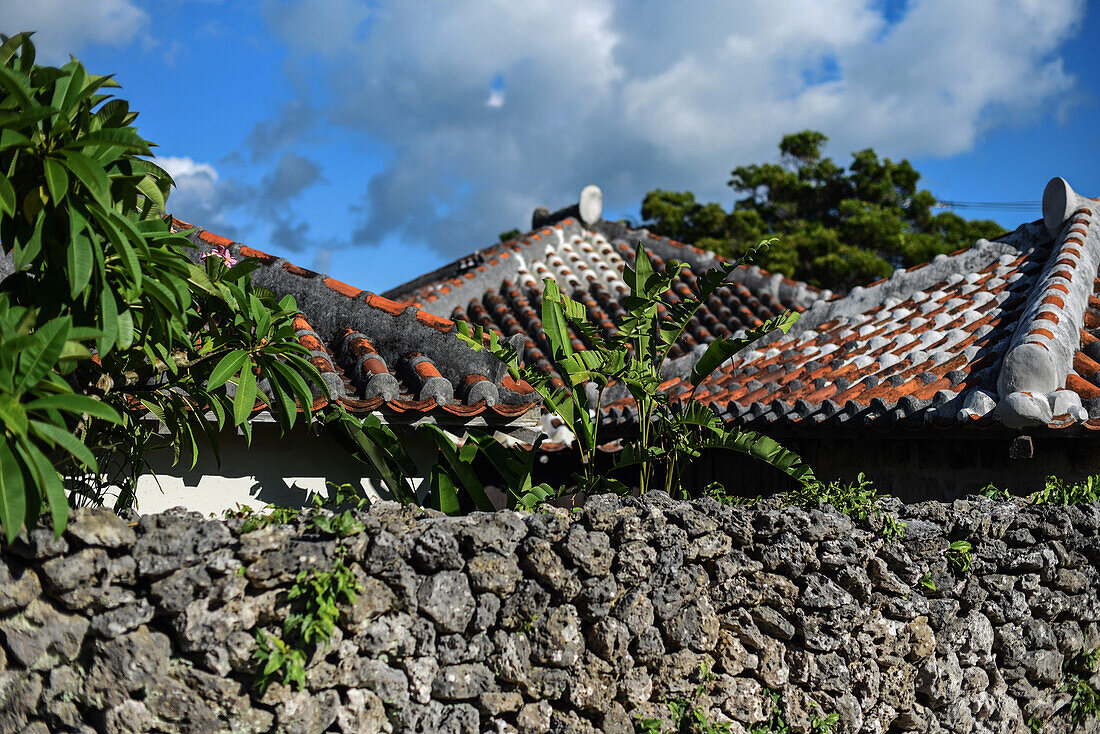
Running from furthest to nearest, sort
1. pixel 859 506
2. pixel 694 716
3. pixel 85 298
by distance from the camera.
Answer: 1. pixel 859 506
2. pixel 694 716
3. pixel 85 298

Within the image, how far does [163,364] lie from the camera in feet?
13.8

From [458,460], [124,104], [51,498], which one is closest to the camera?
[51,498]

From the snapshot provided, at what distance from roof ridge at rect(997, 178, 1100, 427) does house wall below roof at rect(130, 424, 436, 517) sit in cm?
399

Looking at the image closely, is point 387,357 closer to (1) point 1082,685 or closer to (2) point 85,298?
(2) point 85,298

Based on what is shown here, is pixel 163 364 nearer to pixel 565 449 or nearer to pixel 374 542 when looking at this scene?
pixel 374 542

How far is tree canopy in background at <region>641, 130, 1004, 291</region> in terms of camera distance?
68.5 ft

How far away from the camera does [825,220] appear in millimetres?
23719

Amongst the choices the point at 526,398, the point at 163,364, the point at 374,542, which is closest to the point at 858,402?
the point at 526,398

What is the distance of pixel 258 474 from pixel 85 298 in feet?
9.68

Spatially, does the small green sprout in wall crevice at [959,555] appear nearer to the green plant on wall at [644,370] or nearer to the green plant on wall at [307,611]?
the green plant on wall at [644,370]

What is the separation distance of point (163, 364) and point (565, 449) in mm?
4818

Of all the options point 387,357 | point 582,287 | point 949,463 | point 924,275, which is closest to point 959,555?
point 949,463

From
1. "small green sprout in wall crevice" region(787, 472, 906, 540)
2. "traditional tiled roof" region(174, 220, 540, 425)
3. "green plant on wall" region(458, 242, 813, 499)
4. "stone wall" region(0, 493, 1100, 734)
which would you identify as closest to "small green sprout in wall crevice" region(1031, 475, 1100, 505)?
"stone wall" region(0, 493, 1100, 734)

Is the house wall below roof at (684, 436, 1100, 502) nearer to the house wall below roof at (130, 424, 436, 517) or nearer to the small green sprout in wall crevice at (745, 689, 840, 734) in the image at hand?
the small green sprout in wall crevice at (745, 689, 840, 734)
